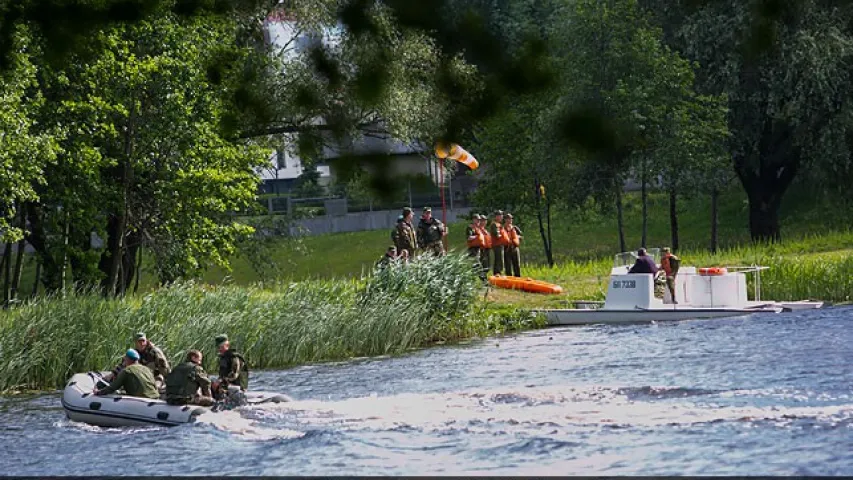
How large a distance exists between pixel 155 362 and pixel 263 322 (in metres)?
4.88

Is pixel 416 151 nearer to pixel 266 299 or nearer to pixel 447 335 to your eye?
pixel 266 299

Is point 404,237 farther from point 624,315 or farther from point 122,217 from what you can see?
point 122,217

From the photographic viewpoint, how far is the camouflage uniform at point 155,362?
74.0 feet

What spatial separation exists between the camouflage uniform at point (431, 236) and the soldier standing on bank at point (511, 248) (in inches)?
139

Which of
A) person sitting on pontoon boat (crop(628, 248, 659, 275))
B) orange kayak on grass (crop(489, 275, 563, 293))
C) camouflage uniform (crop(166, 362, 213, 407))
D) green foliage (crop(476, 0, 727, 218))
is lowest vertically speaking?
camouflage uniform (crop(166, 362, 213, 407))

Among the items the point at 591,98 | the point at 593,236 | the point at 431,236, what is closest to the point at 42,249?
the point at 431,236

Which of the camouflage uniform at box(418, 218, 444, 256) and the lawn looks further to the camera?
the lawn

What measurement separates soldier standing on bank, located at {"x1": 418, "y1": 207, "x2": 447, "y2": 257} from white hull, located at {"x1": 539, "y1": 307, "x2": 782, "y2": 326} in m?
2.73

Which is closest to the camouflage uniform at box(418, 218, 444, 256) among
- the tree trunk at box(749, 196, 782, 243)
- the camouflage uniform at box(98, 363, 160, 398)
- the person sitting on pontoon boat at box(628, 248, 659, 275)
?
the person sitting on pontoon boat at box(628, 248, 659, 275)

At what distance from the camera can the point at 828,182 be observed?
4353 centimetres

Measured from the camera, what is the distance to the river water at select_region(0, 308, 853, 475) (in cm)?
1694

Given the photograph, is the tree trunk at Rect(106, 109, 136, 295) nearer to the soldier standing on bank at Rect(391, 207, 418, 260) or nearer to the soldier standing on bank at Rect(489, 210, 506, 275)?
the soldier standing on bank at Rect(391, 207, 418, 260)

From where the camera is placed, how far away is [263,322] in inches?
1077

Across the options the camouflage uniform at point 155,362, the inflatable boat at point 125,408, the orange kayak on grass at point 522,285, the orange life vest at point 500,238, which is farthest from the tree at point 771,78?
the camouflage uniform at point 155,362
